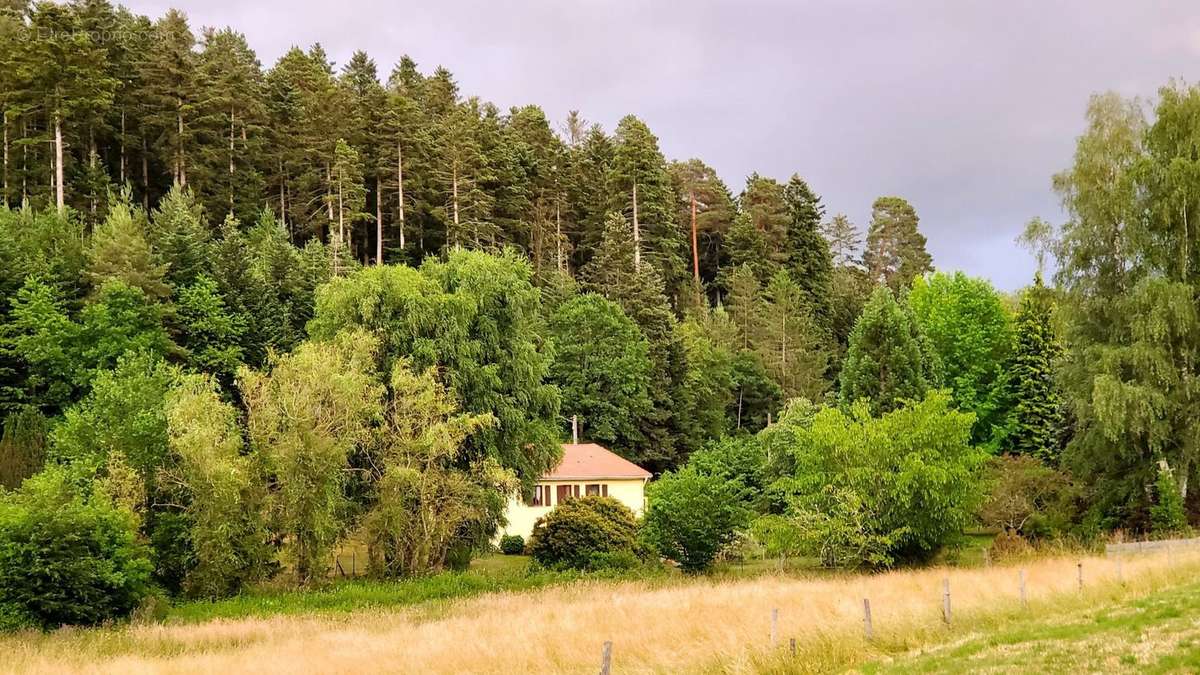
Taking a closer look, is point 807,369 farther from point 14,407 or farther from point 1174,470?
point 14,407

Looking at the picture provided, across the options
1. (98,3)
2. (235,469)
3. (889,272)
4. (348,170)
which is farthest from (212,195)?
(889,272)

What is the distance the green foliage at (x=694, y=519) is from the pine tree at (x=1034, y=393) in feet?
69.7

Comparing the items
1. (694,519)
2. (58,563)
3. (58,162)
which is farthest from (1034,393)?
(58,162)

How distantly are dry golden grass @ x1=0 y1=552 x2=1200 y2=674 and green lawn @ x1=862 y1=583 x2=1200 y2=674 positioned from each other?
1.08 m

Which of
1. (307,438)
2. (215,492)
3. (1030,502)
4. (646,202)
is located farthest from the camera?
(646,202)

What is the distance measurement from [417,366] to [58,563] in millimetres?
13783

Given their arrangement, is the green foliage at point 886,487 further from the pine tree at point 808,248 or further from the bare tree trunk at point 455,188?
the pine tree at point 808,248

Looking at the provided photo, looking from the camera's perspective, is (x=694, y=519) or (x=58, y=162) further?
(x=58, y=162)

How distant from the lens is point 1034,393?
48469mm

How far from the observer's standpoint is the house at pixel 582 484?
45.1m

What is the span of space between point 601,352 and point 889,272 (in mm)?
50515

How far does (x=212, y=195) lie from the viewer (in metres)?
57.1

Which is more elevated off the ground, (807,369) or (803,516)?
(807,369)

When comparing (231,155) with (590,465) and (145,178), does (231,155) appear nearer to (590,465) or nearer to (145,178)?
(145,178)
